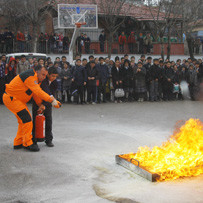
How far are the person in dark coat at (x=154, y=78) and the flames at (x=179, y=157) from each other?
29.3 ft

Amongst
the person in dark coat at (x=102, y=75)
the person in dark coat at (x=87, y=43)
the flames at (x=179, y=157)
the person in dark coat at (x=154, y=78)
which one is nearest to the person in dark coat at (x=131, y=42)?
the person in dark coat at (x=87, y=43)

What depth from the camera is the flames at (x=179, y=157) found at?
15.9 feet

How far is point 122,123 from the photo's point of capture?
936 centimetres

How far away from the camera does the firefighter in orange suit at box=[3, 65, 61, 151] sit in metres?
6.10

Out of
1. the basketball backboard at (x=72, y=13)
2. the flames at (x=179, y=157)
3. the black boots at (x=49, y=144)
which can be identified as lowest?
the black boots at (x=49, y=144)

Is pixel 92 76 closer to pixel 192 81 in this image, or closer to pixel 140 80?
pixel 140 80

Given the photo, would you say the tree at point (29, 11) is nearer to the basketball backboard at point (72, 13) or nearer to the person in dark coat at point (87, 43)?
the person in dark coat at point (87, 43)

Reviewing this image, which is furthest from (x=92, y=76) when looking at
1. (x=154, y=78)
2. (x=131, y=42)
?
(x=131, y=42)

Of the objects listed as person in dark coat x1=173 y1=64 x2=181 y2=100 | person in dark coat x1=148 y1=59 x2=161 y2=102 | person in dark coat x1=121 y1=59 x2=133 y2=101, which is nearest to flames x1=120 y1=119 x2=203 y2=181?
person in dark coat x1=121 y1=59 x2=133 y2=101

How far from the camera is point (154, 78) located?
14.7 metres

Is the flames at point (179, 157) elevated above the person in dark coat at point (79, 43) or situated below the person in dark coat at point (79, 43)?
below

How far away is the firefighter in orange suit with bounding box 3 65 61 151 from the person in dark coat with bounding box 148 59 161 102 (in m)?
8.79

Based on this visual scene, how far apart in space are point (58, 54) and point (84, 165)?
68.3ft

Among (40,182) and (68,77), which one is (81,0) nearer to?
(68,77)
